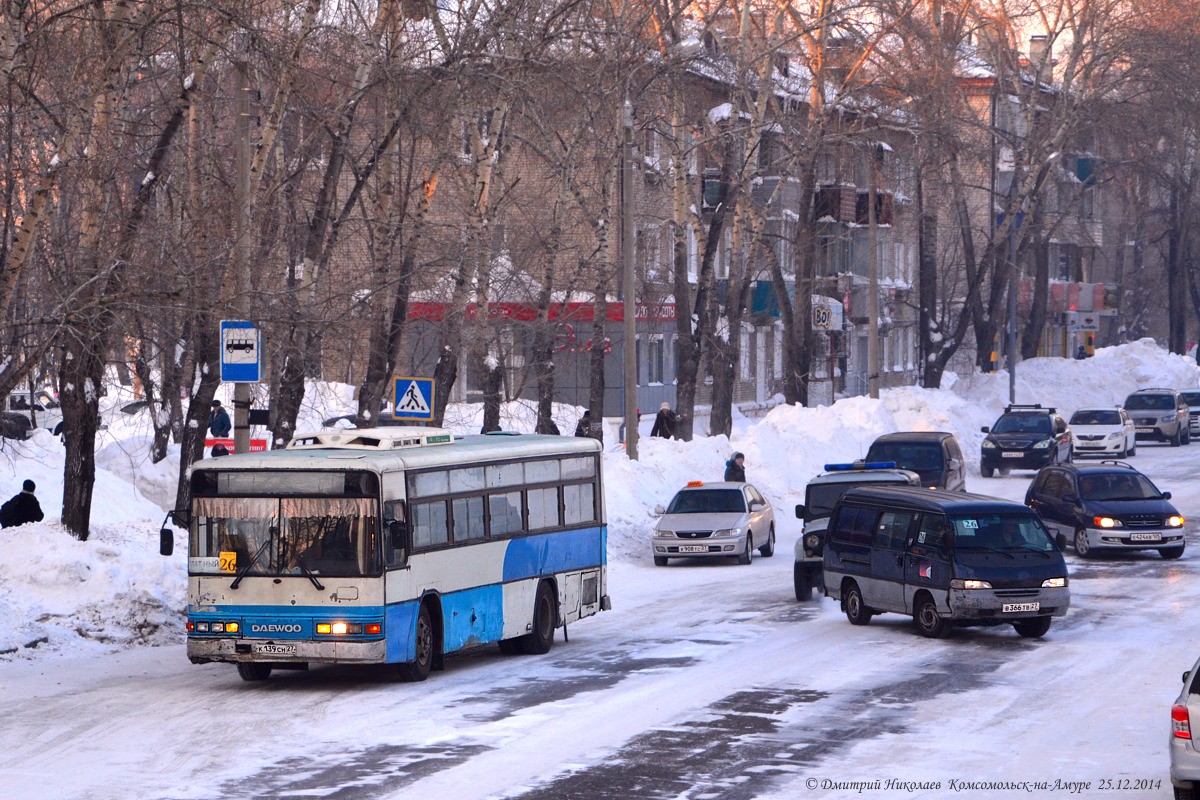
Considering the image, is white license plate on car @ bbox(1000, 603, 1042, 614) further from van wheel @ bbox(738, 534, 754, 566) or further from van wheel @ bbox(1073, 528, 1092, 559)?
van wheel @ bbox(1073, 528, 1092, 559)

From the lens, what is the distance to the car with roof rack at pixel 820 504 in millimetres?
21297

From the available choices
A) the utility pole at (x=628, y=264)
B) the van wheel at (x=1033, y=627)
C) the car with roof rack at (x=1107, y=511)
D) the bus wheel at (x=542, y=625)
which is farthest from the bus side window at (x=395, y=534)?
the car with roof rack at (x=1107, y=511)

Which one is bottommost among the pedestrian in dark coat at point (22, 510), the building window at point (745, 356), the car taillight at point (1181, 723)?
the car taillight at point (1181, 723)

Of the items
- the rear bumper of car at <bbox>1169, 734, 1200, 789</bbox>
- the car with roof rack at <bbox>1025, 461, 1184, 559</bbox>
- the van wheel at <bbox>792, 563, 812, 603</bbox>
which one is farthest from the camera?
the car with roof rack at <bbox>1025, 461, 1184, 559</bbox>

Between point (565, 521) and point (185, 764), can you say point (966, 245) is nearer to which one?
point (565, 521)

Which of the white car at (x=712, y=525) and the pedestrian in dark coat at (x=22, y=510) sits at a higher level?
the pedestrian in dark coat at (x=22, y=510)

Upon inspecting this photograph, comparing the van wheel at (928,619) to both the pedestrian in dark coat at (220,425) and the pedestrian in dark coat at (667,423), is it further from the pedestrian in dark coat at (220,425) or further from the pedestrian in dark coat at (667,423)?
the pedestrian in dark coat at (220,425)

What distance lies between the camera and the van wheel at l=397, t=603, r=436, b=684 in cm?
1533

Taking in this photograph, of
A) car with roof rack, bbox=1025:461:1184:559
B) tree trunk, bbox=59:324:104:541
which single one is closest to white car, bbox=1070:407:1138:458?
car with roof rack, bbox=1025:461:1184:559

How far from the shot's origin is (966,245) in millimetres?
56594

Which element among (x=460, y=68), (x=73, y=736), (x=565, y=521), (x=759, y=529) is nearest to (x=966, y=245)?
(x=759, y=529)

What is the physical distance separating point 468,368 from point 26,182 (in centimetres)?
3494

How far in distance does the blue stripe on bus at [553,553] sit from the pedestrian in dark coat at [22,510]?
7.85m

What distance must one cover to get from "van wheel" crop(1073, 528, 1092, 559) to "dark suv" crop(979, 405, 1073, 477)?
14593mm
